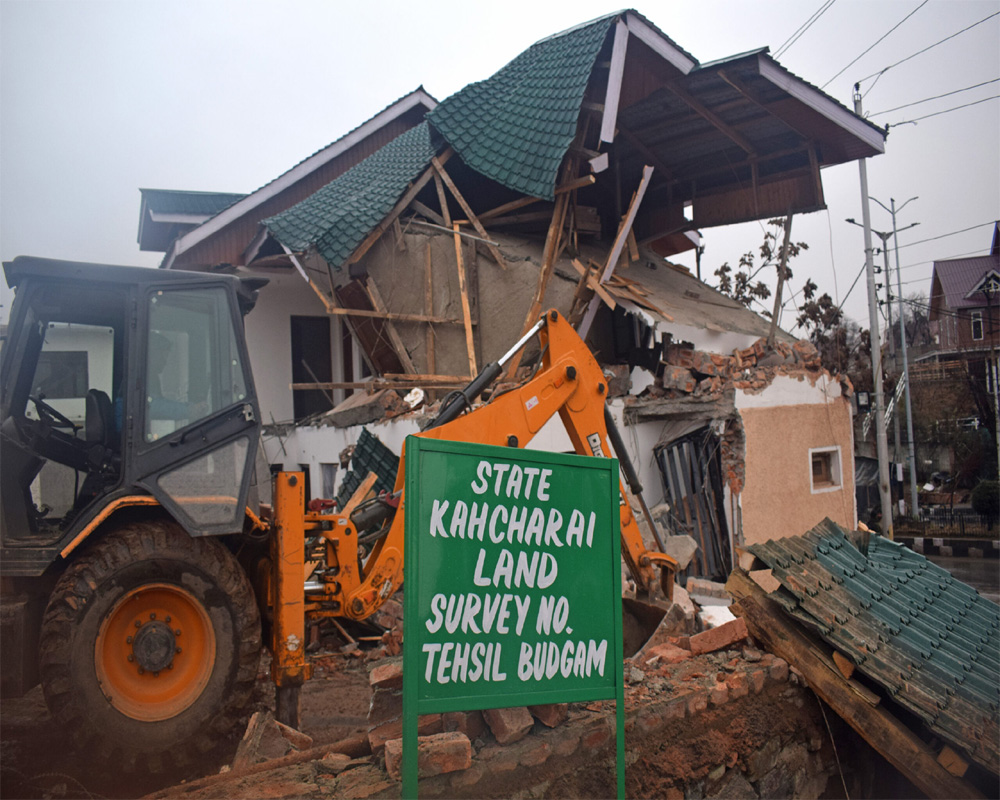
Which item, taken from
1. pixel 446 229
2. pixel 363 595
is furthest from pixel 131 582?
pixel 446 229

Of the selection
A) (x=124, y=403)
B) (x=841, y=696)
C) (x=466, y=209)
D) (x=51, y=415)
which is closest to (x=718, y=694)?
(x=841, y=696)

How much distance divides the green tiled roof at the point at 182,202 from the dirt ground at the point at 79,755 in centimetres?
1275

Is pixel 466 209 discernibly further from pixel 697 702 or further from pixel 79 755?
pixel 79 755

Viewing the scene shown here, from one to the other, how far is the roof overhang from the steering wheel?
416 inches

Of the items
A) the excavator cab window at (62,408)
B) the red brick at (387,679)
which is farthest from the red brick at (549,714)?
the excavator cab window at (62,408)

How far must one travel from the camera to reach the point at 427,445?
107 inches

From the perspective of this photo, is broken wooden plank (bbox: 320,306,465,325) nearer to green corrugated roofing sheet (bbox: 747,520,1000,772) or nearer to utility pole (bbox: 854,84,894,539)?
green corrugated roofing sheet (bbox: 747,520,1000,772)

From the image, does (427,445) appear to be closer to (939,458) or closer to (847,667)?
(847,667)

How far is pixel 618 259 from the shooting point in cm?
1214

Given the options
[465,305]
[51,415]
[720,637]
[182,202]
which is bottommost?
[720,637]

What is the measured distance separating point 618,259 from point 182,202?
35.3ft

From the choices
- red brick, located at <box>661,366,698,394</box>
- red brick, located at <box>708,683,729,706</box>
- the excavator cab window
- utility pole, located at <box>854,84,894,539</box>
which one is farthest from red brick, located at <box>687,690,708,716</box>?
utility pole, located at <box>854,84,894,539</box>

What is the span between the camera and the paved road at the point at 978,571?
14859mm

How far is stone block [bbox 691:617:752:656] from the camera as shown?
5.09 metres
